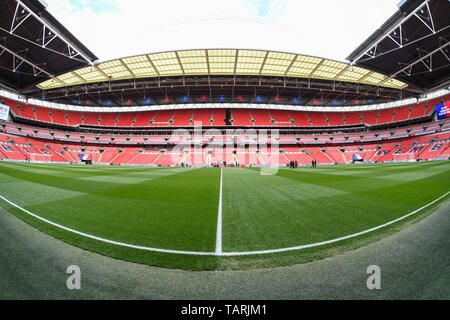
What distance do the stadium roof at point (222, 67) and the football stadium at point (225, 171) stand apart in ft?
1.09

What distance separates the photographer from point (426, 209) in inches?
187

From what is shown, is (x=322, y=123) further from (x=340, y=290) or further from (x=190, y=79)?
(x=340, y=290)

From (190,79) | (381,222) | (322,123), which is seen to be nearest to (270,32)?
(190,79)

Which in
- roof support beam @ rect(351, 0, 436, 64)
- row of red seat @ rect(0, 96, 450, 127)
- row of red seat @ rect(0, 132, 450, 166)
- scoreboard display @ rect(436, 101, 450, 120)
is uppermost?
roof support beam @ rect(351, 0, 436, 64)

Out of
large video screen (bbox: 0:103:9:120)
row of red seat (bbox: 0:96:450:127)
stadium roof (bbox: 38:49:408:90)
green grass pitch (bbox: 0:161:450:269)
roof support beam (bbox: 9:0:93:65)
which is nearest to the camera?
green grass pitch (bbox: 0:161:450:269)

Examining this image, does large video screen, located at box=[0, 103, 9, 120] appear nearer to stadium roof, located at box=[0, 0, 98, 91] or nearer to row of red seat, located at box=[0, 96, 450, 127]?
stadium roof, located at box=[0, 0, 98, 91]

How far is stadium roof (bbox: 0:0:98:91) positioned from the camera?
54.7 feet

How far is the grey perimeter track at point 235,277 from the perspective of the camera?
6.20 ft

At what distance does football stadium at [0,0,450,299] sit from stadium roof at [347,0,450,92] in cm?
22

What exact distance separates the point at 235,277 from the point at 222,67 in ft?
104

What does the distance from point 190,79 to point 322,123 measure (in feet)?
133

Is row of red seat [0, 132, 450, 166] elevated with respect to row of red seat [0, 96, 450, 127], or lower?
lower

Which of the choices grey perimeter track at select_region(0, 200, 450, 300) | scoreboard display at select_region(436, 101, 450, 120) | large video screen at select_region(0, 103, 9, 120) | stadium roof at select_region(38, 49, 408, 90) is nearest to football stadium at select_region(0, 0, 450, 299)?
grey perimeter track at select_region(0, 200, 450, 300)

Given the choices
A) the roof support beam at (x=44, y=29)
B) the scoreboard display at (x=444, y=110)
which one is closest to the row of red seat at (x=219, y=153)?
the scoreboard display at (x=444, y=110)
